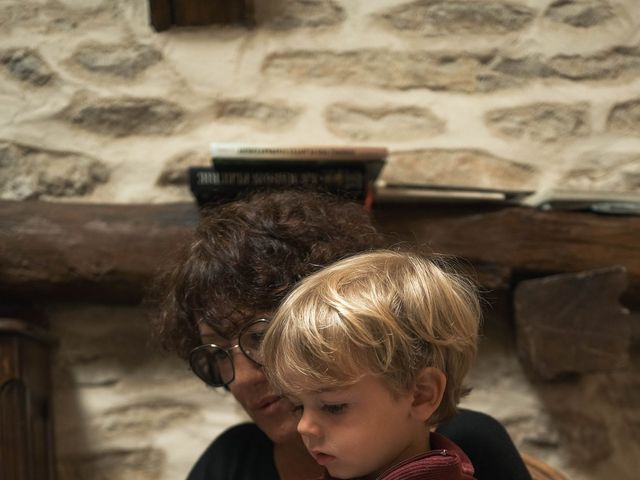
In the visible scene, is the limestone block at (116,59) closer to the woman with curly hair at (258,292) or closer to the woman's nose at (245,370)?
the woman with curly hair at (258,292)

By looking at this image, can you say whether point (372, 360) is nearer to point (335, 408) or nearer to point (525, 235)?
point (335, 408)

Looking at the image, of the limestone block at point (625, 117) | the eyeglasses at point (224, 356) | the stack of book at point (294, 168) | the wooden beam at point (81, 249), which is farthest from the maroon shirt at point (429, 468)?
the limestone block at point (625, 117)

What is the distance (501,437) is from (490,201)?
616 mm

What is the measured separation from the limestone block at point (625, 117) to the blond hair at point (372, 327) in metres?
1.17

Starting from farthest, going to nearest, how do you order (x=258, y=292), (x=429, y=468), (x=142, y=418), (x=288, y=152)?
(x=142, y=418), (x=288, y=152), (x=258, y=292), (x=429, y=468)

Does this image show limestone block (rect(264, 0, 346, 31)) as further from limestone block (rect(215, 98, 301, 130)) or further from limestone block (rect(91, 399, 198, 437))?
limestone block (rect(91, 399, 198, 437))

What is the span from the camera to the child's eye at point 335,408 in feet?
3.07

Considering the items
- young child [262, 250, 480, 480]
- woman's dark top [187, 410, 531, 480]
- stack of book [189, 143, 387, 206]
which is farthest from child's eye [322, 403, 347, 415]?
stack of book [189, 143, 387, 206]

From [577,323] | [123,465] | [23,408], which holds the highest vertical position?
[577,323]

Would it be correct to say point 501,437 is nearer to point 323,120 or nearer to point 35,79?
point 323,120

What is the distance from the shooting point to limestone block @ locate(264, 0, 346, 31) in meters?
1.99

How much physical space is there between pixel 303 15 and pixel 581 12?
0.72m

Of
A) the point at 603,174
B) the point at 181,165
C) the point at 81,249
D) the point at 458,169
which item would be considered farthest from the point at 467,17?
the point at 81,249

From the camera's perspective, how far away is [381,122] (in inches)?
77.5
